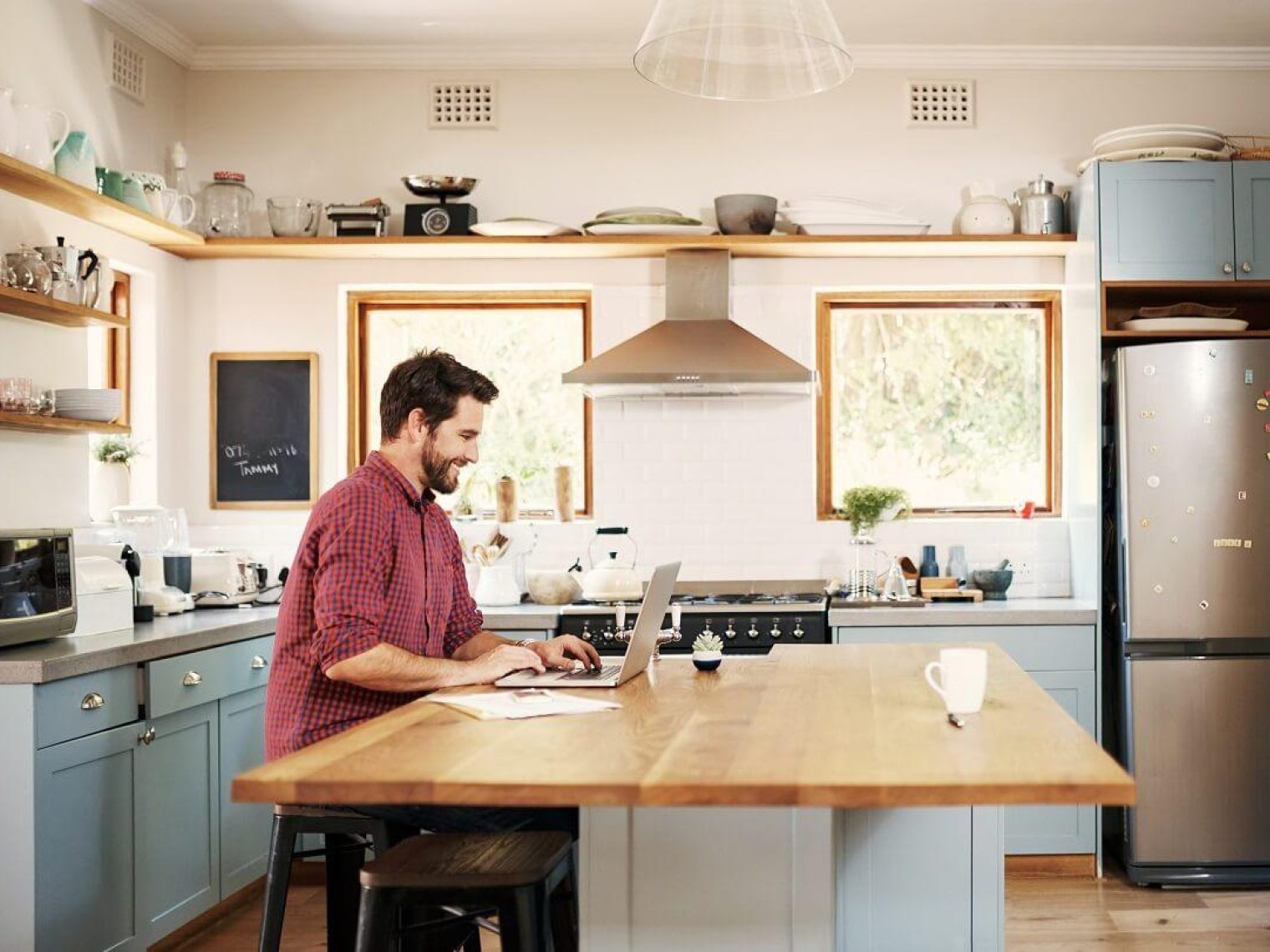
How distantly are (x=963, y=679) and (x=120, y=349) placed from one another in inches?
151

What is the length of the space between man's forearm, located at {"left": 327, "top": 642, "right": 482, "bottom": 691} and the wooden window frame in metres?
2.78

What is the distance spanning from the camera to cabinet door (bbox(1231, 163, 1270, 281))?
15.8 feet

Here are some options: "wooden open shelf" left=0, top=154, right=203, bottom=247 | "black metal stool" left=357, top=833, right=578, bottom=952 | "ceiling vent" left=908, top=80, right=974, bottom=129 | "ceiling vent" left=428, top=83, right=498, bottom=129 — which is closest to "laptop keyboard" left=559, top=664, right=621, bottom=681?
"black metal stool" left=357, top=833, right=578, bottom=952

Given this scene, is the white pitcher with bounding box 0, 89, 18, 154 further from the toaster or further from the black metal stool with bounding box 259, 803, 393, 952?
the black metal stool with bounding box 259, 803, 393, 952

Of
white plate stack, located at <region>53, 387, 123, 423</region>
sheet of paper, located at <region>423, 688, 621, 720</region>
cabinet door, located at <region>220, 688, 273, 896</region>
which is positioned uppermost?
white plate stack, located at <region>53, 387, 123, 423</region>

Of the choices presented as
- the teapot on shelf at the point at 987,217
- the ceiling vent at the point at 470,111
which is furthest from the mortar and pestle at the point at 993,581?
the ceiling vent at the point at 470,111

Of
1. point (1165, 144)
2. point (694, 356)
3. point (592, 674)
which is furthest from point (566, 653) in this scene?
point (1165, 144)

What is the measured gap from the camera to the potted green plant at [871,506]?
5160 millimetres

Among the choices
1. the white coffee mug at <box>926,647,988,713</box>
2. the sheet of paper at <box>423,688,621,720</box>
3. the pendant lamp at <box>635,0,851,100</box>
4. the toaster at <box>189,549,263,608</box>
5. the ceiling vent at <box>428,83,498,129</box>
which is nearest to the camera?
the white coffee mug at <box>926,647,988,713</box>

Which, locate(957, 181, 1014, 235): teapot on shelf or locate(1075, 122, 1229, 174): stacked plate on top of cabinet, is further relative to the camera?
locate(957, 181, 1014, 235): teapot on shelf

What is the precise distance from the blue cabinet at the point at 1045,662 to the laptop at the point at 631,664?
2047mm

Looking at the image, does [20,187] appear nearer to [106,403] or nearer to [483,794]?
[106,403]

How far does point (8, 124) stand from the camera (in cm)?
373

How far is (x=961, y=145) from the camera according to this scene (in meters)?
5.38
